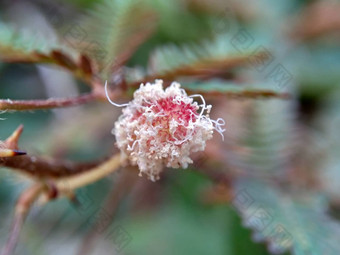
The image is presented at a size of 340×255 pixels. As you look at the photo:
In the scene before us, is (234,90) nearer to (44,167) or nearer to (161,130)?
(161,130)

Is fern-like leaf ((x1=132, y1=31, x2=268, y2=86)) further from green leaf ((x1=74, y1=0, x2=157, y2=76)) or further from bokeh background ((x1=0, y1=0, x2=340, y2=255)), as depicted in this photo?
bokeh background ((x1=0, y1=0, x2=340, y2=255))

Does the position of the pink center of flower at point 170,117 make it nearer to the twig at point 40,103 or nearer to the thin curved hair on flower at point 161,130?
the thin curved hair on flower at point 161,130

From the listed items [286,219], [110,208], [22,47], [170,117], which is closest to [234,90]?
[170,117]

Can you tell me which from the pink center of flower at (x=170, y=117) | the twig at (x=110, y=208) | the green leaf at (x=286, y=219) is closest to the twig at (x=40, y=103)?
the pink center of flower at (x=170, y=117)

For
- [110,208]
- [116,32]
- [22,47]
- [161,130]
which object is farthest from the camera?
[110,208]

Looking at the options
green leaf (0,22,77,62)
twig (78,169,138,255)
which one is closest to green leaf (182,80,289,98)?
green leaf (0,22,77,62)

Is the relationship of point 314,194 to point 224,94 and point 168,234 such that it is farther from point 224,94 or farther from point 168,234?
point 168,234
